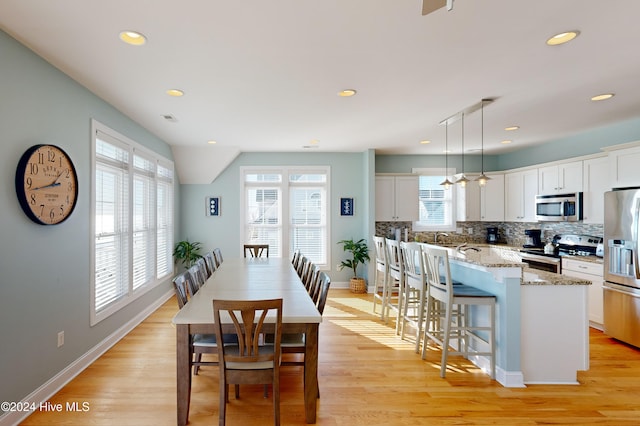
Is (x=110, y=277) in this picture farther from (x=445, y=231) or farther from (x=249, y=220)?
(x=445, y=231)

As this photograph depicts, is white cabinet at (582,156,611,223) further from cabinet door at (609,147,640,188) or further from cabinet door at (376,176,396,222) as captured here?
cabinet door at (376,176,396,222)

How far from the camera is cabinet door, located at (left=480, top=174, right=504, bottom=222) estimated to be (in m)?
6.07

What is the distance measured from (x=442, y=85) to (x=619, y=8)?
50.5 inches

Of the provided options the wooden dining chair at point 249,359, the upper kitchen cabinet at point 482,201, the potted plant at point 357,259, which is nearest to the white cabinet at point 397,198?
the potted plant at point 357,259

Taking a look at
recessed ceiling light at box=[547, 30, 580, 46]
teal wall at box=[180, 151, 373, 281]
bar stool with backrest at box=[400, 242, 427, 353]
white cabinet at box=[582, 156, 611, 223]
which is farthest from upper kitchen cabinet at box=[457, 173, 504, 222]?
recessed ceiling light at box=[547, 30, 580, 46]

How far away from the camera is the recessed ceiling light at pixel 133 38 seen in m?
2.15

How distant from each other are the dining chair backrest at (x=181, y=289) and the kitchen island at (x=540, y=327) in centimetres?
241

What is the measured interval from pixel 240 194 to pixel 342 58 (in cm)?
420

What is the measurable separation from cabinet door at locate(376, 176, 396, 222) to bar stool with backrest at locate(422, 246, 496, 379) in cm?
277

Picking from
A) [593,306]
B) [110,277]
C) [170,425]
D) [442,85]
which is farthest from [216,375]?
[593,306]

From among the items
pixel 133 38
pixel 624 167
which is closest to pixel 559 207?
pixel 624 167

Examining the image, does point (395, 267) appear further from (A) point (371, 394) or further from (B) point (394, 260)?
(A) point (371, 394)

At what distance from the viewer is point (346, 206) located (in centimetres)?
633

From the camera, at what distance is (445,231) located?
649cm
